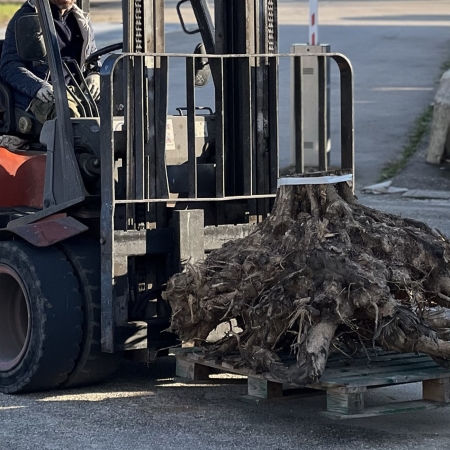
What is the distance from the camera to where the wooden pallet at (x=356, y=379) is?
18.5 ft

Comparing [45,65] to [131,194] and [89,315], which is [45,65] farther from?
[89,315]

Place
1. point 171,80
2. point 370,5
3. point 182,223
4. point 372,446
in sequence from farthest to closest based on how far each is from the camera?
point 370,5 → point 171,80 → point 182,223 → point 372,446

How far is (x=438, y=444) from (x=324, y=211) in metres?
1.33

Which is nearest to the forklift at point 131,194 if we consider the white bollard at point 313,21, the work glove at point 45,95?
the work glove at point 45,95

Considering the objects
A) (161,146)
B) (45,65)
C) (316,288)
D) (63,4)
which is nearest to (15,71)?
(45,65)

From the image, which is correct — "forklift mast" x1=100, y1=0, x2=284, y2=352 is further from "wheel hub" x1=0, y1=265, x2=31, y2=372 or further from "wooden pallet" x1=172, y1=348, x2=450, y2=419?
"wheel hub" x1=0, y1=265, x2=31, y2=372

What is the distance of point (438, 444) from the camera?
575cm

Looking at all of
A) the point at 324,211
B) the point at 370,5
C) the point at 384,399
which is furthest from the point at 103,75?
the point at 370,5

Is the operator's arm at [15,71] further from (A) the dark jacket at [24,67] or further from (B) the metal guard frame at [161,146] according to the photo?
(B) the metal guard frame at [161,146]

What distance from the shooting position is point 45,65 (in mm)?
7566

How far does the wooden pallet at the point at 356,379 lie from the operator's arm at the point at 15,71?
1.97 m

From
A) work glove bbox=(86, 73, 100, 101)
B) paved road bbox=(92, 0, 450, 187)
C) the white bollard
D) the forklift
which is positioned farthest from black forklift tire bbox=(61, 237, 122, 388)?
the white bollard

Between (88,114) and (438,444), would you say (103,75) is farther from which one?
(438,444)

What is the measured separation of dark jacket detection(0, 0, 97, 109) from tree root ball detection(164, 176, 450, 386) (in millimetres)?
1825
